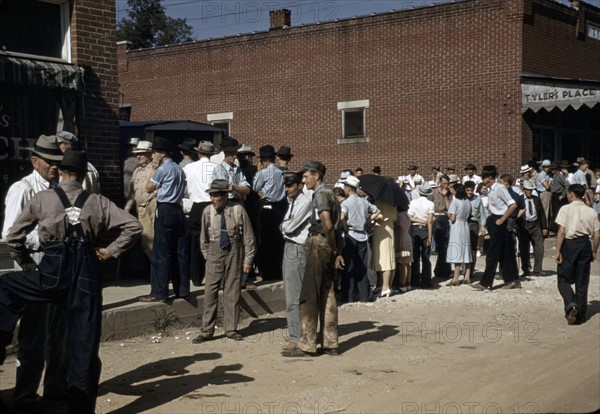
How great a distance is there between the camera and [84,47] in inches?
477

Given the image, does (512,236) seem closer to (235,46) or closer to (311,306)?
(311,306)

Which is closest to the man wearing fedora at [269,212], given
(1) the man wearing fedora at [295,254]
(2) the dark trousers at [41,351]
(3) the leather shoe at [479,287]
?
(1) the man wearing fedora at [295,254]

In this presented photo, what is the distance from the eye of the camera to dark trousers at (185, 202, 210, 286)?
37.9 feet

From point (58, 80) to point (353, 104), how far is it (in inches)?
705

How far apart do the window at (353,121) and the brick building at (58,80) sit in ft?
55.0

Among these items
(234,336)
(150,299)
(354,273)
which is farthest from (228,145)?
(354,273)

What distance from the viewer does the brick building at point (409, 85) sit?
25453 millimetres

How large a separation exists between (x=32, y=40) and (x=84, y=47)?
75cm

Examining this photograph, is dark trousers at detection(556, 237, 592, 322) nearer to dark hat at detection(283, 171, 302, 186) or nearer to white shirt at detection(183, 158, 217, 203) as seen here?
dark hat at detection(283, 171, 302, 186)

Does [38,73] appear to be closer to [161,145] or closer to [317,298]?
[161,145]

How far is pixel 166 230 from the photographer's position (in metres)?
10.5

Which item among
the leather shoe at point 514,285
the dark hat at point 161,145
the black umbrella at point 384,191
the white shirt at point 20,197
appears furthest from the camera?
the leather shoe at point 514,285

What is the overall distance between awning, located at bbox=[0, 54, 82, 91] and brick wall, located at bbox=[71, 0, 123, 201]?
0.34 m

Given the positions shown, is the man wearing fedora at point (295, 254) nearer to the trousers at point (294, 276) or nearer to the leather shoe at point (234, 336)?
the trousers at point (294, 276)
